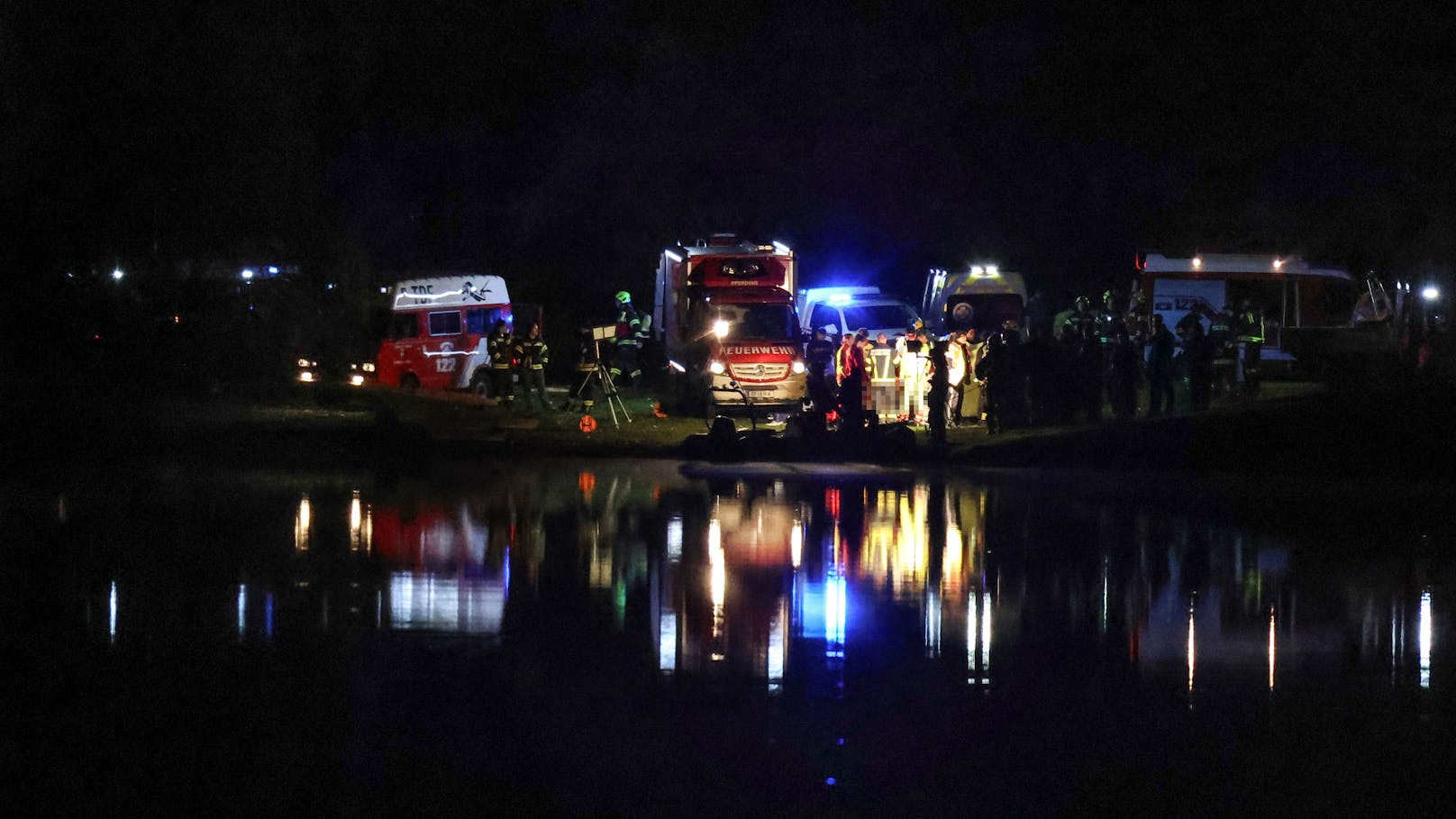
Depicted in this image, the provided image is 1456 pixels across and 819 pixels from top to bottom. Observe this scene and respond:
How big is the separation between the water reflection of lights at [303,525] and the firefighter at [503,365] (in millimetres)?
13284

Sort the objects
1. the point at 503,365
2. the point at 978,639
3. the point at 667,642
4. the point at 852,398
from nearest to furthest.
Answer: the point at 667,642 → the point at 978,639 → the point at 852,398 → the point at 503,365

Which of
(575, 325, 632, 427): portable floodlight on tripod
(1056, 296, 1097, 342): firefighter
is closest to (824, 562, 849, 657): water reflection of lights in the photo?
(575, 325, 632, 427): portable floodlight on tripod

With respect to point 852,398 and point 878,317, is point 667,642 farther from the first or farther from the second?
point 878,317

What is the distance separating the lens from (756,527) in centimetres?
1548

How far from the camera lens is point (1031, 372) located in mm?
25562

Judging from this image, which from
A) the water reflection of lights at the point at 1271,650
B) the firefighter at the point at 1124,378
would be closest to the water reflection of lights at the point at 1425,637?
the water reflection of lights at the point at 1271,650

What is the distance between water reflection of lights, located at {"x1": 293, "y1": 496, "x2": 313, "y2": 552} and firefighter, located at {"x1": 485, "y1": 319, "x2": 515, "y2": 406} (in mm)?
13284

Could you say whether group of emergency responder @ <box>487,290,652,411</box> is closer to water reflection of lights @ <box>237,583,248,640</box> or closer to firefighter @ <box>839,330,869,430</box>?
firefighter @ <box>839,330,869,430</box>

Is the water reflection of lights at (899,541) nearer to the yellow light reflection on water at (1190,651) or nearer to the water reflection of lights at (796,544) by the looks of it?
the water reflection of lights at (796,544)

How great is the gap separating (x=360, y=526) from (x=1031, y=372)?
43.5ft

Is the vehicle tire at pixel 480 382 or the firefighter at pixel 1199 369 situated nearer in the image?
the firefighter at pixel 1199 369

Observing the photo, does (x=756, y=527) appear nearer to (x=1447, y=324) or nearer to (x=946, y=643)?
(x=946, y=643)

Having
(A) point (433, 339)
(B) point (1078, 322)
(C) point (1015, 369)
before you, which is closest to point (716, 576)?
(C) point (1015, 369)

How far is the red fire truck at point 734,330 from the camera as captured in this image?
28.2 m
